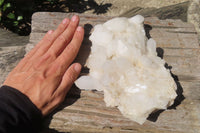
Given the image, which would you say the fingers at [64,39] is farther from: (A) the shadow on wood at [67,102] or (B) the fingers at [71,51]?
(A) the shadow on wood at [67,102]

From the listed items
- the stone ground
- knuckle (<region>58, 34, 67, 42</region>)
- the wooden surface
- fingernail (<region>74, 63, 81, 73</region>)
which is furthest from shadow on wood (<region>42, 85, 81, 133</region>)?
the stone ground

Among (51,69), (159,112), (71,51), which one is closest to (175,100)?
(159,112)

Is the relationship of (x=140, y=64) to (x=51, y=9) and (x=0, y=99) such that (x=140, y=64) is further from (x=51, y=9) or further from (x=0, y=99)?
(x=51, y=9)

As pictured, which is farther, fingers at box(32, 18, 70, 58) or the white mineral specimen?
fingers at box(32, 18, 70, 58)

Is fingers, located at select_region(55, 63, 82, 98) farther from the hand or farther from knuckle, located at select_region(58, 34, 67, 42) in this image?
knuckle, located at select_region(58, 34, 67, 42)

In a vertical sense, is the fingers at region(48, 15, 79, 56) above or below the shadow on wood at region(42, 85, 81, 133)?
above

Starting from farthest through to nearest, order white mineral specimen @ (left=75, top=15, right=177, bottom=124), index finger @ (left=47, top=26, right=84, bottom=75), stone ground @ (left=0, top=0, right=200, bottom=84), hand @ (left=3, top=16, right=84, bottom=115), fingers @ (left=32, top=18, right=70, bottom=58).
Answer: stone ground @ (left=0, top=0, right=200, bottom=84) → fingers @ (left=32, top=18, right=70, bottom=58) → index finger @ (left=47, top=26, right=84, bottom=75) → hand @ (left=3, top=16, right=84, bottom=115) → white mineral specimen @ (left=75, top=15, right=177, bottom=124)

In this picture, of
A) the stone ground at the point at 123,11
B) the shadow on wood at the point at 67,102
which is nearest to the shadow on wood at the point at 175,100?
the shadow on wood at the point at 67,102

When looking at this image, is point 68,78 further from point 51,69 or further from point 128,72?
point 128,72
